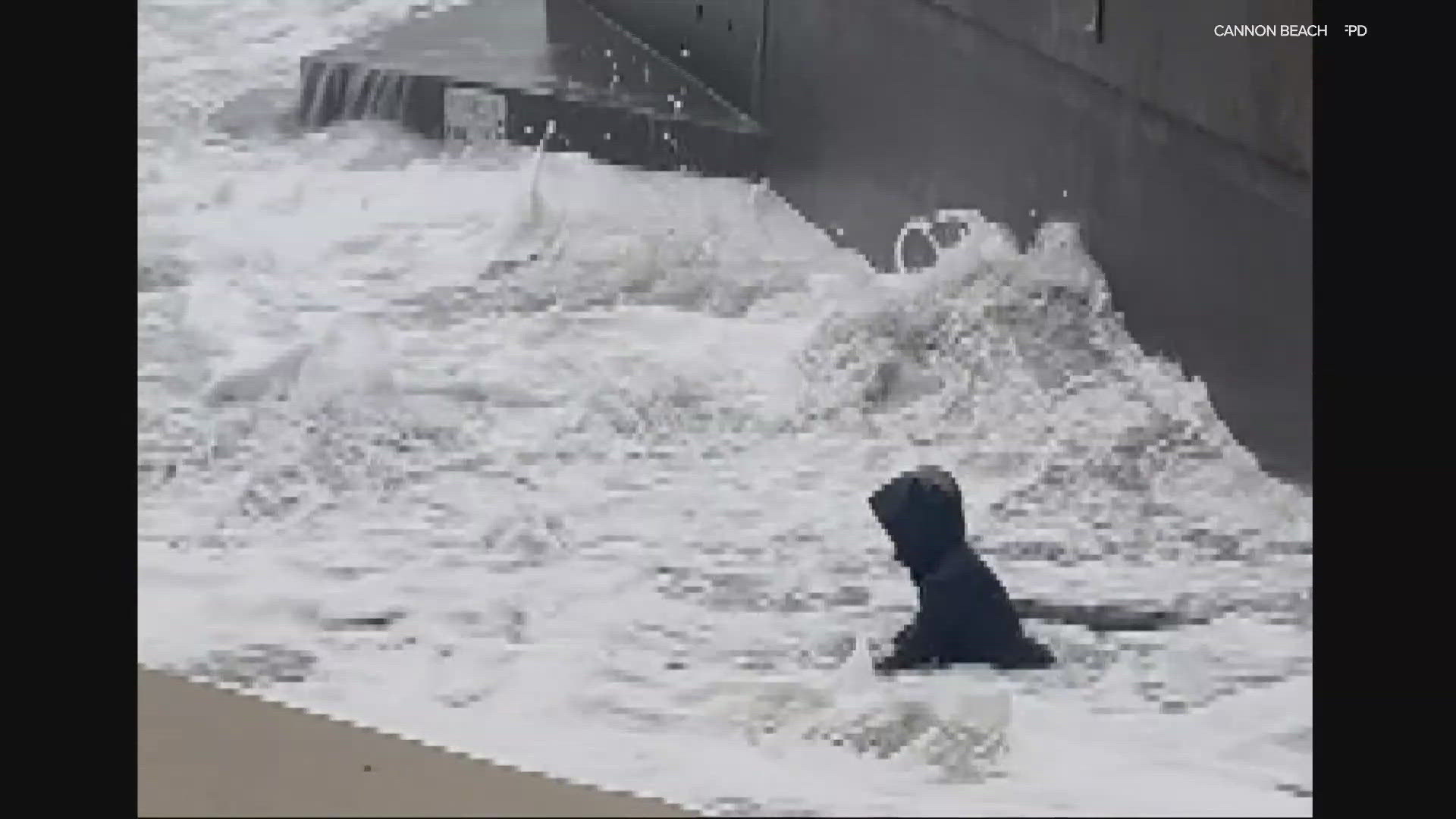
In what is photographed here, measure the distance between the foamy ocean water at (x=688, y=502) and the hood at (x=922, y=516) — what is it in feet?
0.71

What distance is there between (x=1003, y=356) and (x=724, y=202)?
8.47 feet

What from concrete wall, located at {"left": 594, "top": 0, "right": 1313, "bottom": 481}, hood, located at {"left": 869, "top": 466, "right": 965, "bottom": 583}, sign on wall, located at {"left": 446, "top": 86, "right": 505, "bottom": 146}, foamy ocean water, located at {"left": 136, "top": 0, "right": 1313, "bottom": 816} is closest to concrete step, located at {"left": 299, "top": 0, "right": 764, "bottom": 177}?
sign on wall, located at {"left": 446, "top": 86, "right": 505, "bottom": 146}

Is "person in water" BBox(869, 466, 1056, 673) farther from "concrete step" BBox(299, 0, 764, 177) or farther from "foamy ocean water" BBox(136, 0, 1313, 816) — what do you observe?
"concrete step" BBox(299, 0, 764, 177)

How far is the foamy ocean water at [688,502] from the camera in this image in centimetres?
421

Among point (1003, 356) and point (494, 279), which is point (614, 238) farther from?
point (1003, 356)


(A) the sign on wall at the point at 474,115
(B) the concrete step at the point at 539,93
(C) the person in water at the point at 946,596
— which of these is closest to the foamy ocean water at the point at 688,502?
(C) the person in water at the point at 946,596

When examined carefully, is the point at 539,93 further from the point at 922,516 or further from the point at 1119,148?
the point at 922,516

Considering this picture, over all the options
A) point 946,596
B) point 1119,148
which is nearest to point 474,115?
point 1119,148

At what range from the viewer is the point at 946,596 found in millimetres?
4578

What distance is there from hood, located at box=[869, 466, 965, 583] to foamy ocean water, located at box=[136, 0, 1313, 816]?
218mm

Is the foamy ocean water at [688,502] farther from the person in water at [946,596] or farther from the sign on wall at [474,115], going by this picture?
the sign on wall at [474,115]

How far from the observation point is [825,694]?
4.41 meters

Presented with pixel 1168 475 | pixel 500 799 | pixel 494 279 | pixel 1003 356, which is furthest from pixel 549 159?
pixel 500 799

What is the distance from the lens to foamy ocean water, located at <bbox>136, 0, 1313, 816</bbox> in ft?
13.8
